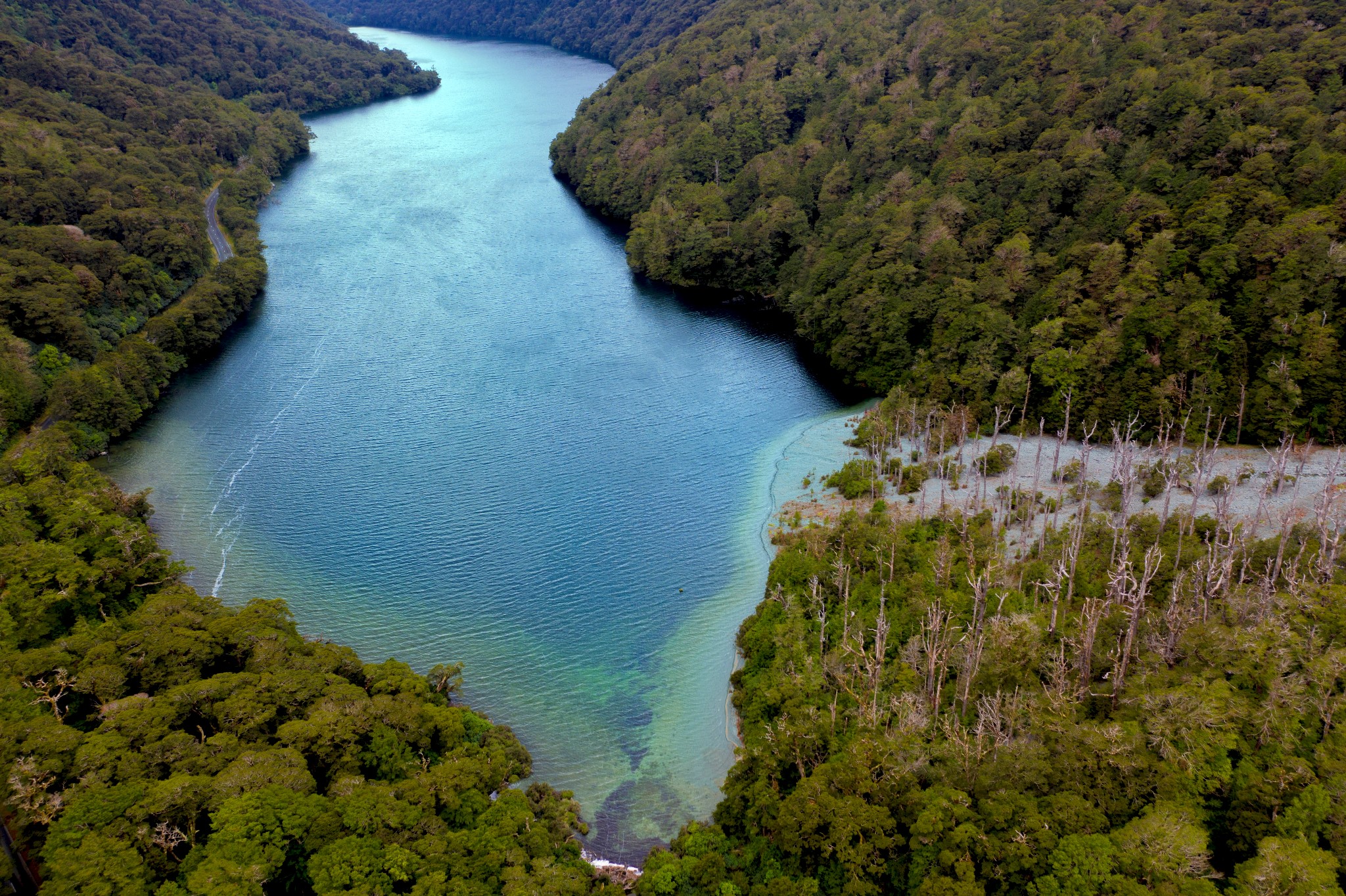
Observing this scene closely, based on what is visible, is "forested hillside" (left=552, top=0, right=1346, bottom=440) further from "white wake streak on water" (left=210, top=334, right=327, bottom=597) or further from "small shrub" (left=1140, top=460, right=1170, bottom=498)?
"white wake streak on water" (left=210, top=334, right=327, bottom=597)

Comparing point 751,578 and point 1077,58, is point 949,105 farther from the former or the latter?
point 751,578

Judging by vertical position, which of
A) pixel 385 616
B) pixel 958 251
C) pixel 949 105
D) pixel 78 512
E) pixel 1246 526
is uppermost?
pixel 949 105

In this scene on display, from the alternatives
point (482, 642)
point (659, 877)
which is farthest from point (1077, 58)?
point (659, 877)

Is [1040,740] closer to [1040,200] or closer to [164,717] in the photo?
[164,717]

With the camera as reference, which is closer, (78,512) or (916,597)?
(916,597)

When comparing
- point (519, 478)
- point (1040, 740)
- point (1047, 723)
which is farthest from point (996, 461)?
point (519, 478)

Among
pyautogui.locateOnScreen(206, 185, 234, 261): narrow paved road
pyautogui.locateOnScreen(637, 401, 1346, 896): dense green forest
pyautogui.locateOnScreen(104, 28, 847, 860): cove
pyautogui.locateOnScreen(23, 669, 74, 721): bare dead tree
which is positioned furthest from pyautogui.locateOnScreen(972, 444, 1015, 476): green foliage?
pyautogui.locateOnScreen(206, 185, 234, 261): narrow paved road

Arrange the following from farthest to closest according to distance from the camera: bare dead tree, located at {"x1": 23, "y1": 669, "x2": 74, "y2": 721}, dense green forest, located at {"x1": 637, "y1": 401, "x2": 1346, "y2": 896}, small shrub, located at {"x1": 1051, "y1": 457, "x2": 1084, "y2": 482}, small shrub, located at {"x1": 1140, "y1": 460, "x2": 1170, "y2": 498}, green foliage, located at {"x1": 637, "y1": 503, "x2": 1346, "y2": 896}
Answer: small shrub, located at {"x1": 1051, "y1": 457, "x2": 1084, "y2": 482}
small shrub, located at {"x1": 1140, "y1": 460, "x2": 1170, "y2": 498}
bare dead tree, located at {"x1": 23, "y1": 669, "x2": 74, "y2": 721}
dense green forest, located at {"x1": 637, "y1": 401, "x2": 1346, "y2": 896}
green foliage, located at {"x1": 637, "y1": 503, "x2": 1346, "y2": 896}
